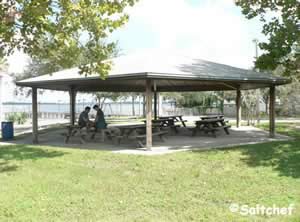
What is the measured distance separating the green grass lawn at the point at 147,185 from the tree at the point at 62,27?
2603 mm

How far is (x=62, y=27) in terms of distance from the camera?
7.65 m

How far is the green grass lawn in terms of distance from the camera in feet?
17.9

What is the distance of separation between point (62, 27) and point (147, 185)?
156 inches

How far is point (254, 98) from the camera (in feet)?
83.5

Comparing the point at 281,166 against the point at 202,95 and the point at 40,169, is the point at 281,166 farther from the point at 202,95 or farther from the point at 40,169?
the point at 202,95

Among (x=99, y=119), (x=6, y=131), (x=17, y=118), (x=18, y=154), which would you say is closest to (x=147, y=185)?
(x=18, y=154)

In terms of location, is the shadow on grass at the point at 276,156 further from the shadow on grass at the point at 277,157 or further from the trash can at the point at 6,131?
the trash can at the point at 6,131

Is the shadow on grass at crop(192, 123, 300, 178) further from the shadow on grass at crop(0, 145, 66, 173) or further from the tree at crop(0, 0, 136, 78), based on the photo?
the shadow on grass at crop(0, 145, 66, 173)

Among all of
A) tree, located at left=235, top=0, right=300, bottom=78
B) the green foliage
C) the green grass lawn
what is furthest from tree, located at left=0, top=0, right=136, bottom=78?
the green foliage

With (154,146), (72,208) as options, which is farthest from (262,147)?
(72,208)

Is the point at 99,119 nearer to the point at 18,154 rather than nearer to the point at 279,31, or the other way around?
the point at 18,154

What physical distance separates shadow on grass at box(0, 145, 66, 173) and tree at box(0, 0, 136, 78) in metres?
2.94

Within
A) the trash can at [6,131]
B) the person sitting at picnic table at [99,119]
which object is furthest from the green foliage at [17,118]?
the person sitting at picnic table at [99,119]

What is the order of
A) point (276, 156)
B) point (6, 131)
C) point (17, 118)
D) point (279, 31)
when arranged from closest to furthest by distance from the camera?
point (276, 156), point (279, 31), point (6, 131), point (17, 118)
